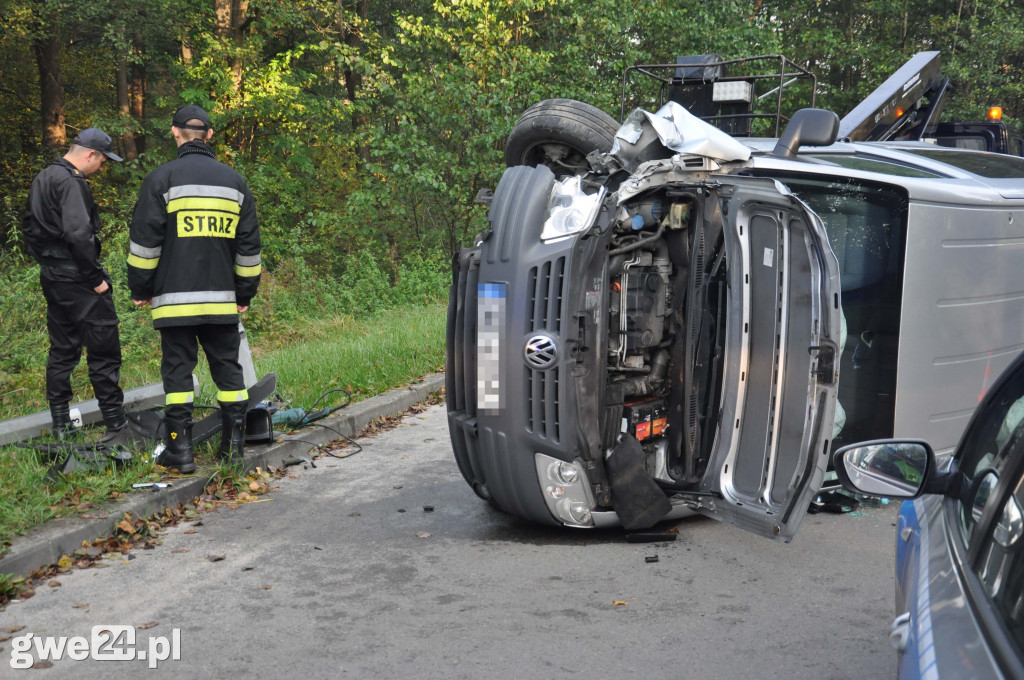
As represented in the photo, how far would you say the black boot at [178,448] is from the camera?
6.00m

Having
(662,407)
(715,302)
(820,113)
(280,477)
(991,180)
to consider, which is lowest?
(280,477)

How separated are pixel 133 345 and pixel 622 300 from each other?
8949mm

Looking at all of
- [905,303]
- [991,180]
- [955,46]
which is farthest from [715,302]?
[955,46]

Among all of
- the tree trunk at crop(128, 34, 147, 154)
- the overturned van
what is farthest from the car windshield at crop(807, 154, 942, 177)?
the tree trunk at crop(128, 34, 147, 154)

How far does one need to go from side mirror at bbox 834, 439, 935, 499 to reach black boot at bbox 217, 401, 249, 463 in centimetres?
456

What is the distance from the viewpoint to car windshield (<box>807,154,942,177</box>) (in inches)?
216

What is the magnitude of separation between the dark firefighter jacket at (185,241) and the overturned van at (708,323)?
1.69 m

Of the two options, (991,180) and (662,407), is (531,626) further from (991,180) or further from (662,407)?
(991,180)

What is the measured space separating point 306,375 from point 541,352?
185 inches

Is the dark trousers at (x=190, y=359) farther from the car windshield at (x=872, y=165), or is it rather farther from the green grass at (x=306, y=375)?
the car windshield at (x=872, y=165)

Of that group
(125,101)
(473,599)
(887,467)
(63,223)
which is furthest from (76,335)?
(125,101)

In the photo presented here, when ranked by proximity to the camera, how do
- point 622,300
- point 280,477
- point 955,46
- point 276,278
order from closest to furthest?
point 622,300
point 280,477
point 276,278
point 955,46

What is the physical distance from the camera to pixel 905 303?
5.19 metres

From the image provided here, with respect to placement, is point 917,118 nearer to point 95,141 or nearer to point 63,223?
point 95,141
